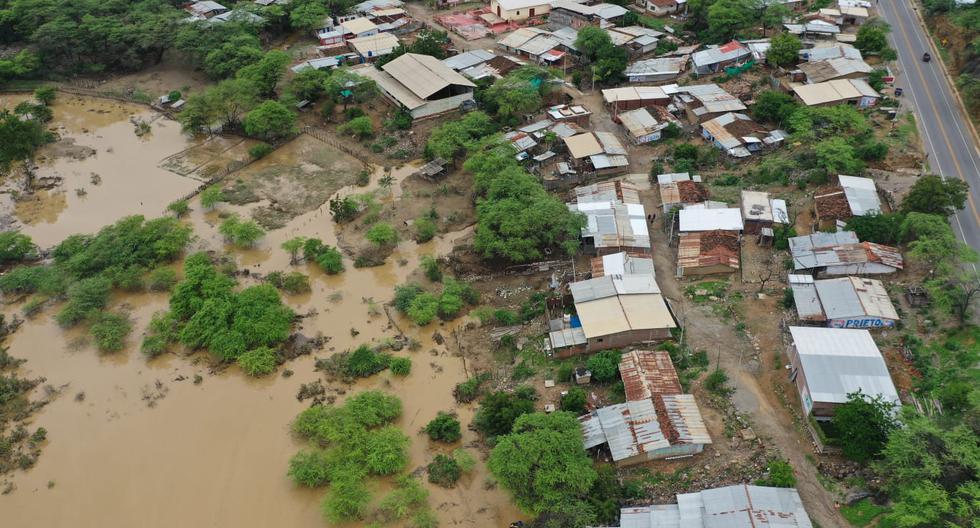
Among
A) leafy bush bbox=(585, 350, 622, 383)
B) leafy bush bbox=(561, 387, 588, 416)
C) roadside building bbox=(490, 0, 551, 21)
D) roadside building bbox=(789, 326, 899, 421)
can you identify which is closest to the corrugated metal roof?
roadside building bbox=(789, 326, 899, 421)

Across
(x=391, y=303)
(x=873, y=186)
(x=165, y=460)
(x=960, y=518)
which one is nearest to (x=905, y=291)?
(x=873, y=186)

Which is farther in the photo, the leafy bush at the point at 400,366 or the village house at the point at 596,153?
the village house at the point at 596,153

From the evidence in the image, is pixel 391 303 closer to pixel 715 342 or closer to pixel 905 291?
pixel 715 342

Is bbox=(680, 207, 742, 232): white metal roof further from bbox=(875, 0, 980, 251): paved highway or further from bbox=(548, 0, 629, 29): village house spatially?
bbox=(548, 0, 629, 29): village house

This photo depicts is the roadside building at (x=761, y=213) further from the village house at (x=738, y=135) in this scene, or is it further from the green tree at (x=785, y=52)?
the green tree at (x=785, y=52)

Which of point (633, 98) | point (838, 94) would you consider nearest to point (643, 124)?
point (633, 98)

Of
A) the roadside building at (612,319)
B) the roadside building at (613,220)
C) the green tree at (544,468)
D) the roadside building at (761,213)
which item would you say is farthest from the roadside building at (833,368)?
the green tree at (544,468)
